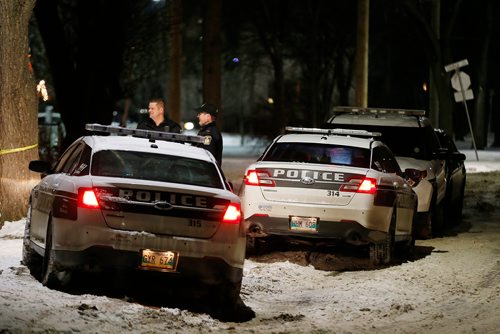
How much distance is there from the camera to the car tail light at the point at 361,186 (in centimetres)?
1168

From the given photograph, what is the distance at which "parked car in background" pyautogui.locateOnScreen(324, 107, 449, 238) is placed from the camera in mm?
14562

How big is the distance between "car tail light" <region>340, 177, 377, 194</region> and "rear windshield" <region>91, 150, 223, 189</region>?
2.29 meters

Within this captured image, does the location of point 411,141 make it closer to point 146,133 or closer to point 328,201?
point 328,201

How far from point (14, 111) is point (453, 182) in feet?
22.3

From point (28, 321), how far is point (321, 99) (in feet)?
147

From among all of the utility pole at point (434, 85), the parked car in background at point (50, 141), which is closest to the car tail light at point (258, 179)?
the parked car in background at point (50, 141)

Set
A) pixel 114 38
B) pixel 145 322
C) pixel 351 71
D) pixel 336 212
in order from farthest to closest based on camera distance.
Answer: pixel 351 71
pixel 114 38
pixel 336 212
pixel 145 322

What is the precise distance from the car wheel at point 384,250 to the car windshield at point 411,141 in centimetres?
311

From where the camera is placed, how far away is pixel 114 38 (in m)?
24.9

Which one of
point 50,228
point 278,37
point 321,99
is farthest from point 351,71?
point 50,228

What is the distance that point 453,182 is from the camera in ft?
55.1

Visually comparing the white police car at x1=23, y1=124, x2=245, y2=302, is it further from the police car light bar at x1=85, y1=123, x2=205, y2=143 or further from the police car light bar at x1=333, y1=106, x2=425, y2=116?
the police car light bar at x1=333, y1=106, x2=425, y2=116

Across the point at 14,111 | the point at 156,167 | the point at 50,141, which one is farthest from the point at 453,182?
the point at 50,141

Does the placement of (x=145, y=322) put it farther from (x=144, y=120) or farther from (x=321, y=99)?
(x=321, y=99)
